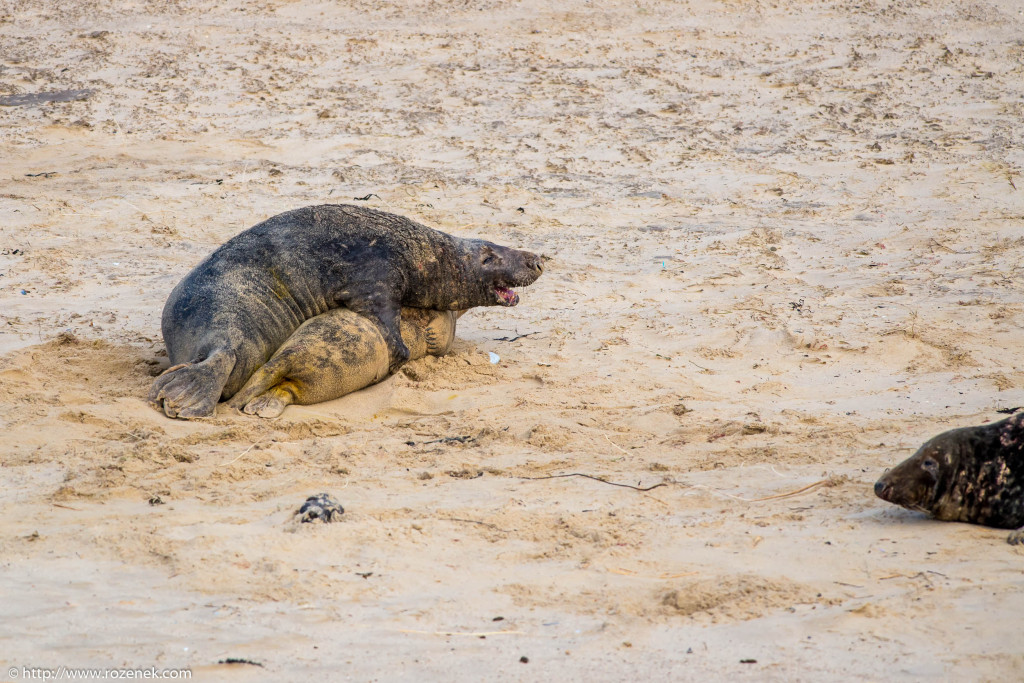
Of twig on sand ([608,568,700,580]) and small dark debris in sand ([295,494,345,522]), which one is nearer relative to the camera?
twig on sand ([608,568,700,580])

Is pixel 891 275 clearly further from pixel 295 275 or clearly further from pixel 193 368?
pixel 193 368

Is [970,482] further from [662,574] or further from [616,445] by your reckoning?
[616,445]

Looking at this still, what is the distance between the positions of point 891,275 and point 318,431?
15.6ft

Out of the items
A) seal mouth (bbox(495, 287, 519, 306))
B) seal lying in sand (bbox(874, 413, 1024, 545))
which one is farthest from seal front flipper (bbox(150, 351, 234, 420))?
seal lying in sand (bbox(874, 413, 1024, 545))

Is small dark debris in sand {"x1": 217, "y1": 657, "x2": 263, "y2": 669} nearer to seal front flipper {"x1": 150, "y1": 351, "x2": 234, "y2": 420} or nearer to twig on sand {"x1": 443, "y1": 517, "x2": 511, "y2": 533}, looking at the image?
twig on sand {"x1": 443, "y1": 517, "x2": 511, "y2": 533}

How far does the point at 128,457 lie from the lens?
4500 mm

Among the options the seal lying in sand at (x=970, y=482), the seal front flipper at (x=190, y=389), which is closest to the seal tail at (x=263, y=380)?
the seal front flipper at (x=190, y=389)

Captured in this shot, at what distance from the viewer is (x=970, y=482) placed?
12.2 ft

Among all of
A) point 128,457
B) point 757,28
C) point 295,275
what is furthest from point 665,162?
point 128,457

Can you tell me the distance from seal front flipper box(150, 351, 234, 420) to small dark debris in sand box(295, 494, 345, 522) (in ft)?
4.97

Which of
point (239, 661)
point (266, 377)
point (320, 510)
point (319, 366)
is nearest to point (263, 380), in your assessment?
point (266, 377)

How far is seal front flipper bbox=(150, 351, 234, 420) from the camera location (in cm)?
514

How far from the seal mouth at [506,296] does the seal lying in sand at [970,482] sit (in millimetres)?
3443

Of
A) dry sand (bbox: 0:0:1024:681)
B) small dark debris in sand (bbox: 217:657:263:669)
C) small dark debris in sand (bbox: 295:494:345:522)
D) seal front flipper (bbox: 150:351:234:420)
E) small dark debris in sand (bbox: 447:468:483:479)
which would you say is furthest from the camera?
seal front flipper (bbox: 150:351:234:420)
